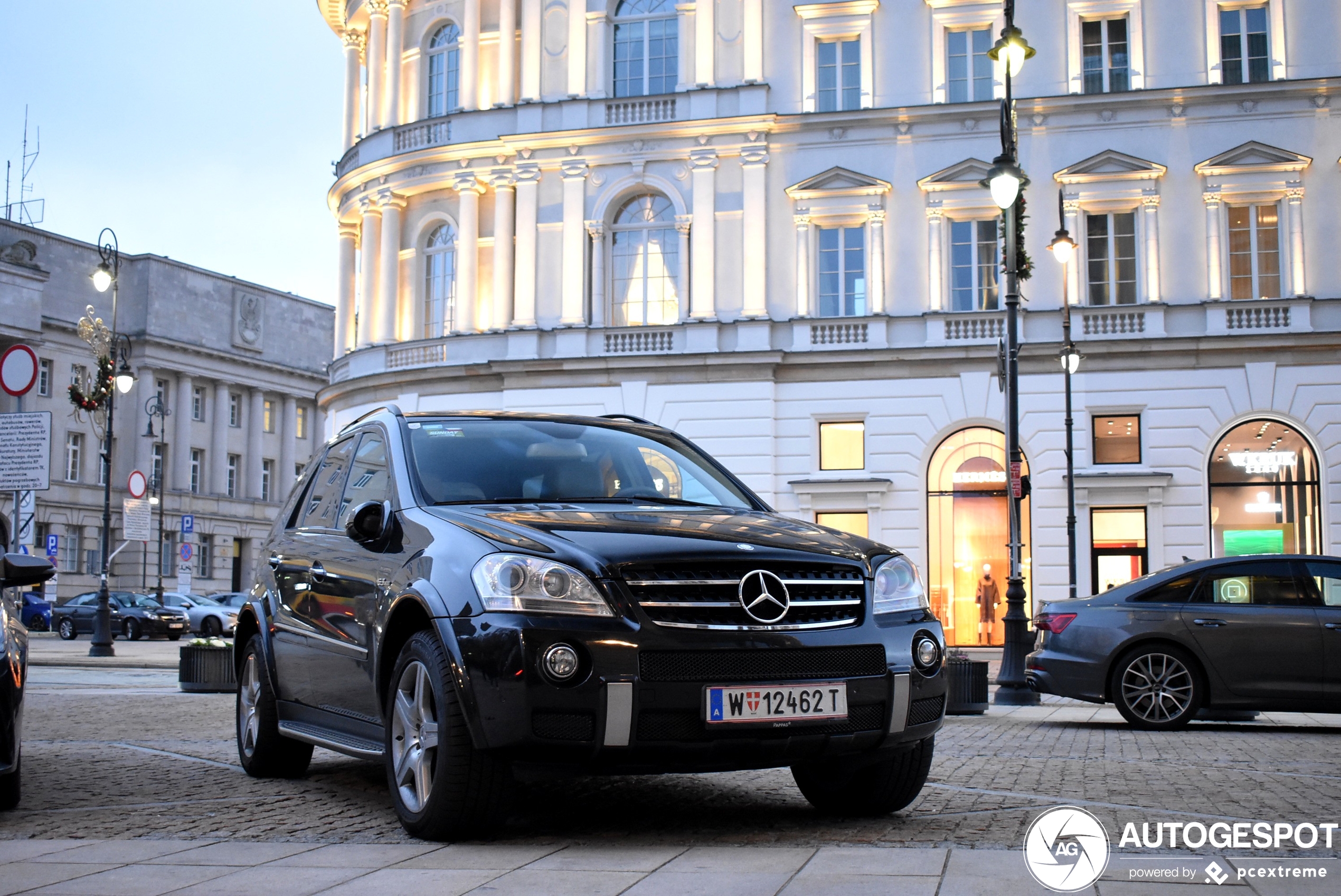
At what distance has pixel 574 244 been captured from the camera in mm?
34938

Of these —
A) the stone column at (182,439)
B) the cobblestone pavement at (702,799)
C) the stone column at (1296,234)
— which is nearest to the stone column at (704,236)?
the stone column at (1296,234)

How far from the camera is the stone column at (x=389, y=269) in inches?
1460

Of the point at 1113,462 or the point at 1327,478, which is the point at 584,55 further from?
the point at 1327,478

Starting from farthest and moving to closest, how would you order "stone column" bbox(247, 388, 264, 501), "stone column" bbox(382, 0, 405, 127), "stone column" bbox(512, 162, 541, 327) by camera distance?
"stone column" bbox(247, 388, 264, 501) → "stone column" bbox(382, 0, 405, 127) → "stone column" bbox(512, 162, 541, 327)

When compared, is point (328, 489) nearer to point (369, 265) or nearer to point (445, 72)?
point (369, 265)

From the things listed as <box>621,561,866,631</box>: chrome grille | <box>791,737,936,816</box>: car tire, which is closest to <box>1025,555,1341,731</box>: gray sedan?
<box>791,737,936,816</box>: car tire

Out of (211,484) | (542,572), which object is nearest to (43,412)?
(542,572)

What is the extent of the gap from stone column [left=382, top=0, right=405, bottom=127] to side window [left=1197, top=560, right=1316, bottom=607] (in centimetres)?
2885

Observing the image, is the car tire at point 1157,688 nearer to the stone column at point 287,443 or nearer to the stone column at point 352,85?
the stone column at point 352,85

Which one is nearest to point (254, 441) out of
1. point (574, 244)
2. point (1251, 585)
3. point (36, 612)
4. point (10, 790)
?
point (36, 612)

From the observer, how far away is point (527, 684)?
520 cm

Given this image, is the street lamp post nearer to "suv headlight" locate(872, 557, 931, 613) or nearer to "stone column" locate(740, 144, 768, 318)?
"suv headlight" locate(872, 557, 931, 613)

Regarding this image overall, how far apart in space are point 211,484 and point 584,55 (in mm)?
53905

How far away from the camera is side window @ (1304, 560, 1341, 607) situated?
12.6 metres
